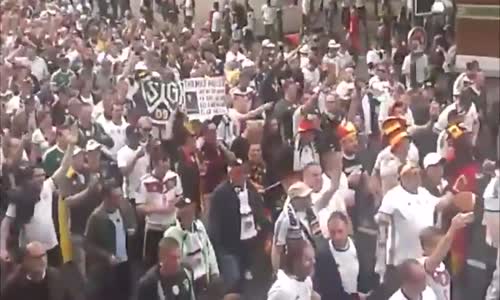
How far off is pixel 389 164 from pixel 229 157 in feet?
2.07

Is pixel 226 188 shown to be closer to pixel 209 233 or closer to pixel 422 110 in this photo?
pixel 209 233

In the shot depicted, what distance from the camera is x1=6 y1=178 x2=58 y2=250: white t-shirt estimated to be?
143 inches

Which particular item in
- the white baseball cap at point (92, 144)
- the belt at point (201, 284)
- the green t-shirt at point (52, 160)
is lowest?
the belt at point (201, 284)

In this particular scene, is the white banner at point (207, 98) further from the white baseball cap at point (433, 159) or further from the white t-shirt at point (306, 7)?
the white baseball cap at point (433, 159)

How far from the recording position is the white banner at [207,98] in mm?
3600

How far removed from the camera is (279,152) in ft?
11.5

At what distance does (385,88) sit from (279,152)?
0.44 metres

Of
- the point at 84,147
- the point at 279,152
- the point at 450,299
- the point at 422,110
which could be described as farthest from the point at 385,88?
the point at 84,147

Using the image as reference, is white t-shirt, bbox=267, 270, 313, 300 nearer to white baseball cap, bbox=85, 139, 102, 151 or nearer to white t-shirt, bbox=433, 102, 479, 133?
white t-shirt, bbox=433, 102, 479, 133

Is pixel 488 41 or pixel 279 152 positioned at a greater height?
pixel 488 41

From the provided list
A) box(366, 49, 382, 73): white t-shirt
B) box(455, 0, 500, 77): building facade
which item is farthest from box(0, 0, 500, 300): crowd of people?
box(455, 0, 500, 77): building facade

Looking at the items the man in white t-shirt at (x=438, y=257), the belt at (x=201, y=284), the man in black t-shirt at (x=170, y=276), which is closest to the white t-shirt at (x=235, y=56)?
the man in black t-shirt at (x=170, y=276)

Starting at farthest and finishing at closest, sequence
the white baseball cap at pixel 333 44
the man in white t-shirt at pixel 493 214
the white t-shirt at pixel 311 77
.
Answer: the white t-shirt at pixel 311 77 → the white baseball cap at pixel 333 44 → the man in white t-shirt at pixel 493 214

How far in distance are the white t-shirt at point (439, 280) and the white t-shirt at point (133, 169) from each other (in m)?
1.07
